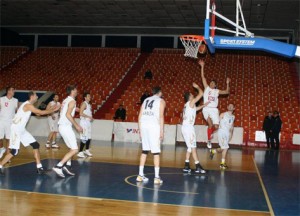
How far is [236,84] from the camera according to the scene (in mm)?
24203

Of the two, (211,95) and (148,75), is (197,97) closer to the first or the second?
(211,95)

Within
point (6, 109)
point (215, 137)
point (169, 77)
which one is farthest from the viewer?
point (169, 77)

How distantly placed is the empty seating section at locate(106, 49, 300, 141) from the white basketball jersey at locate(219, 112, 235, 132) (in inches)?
350

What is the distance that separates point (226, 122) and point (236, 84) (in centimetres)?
1347

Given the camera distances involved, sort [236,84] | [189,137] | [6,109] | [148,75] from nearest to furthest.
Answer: [189,137] → [6,109] → [236,84] → [148,75]

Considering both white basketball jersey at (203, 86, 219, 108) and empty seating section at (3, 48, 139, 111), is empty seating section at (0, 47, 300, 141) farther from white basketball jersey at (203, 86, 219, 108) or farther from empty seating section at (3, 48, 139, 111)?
white basketball jersey at (203, 86, 219, 108)

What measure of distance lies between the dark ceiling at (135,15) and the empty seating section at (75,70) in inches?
81.1

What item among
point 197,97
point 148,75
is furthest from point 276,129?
point 197,97

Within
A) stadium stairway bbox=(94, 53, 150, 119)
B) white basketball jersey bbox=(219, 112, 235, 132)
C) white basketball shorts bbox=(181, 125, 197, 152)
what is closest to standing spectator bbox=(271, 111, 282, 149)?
white basketball jersey bbox=(219, 112, 235, 132)

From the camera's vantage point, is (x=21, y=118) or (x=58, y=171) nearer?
(x=58, y=171)

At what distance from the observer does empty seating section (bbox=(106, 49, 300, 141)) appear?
69.5ft

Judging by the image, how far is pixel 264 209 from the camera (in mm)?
6418

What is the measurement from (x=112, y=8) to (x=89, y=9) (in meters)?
1.57

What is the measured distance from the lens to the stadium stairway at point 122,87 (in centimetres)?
2248
